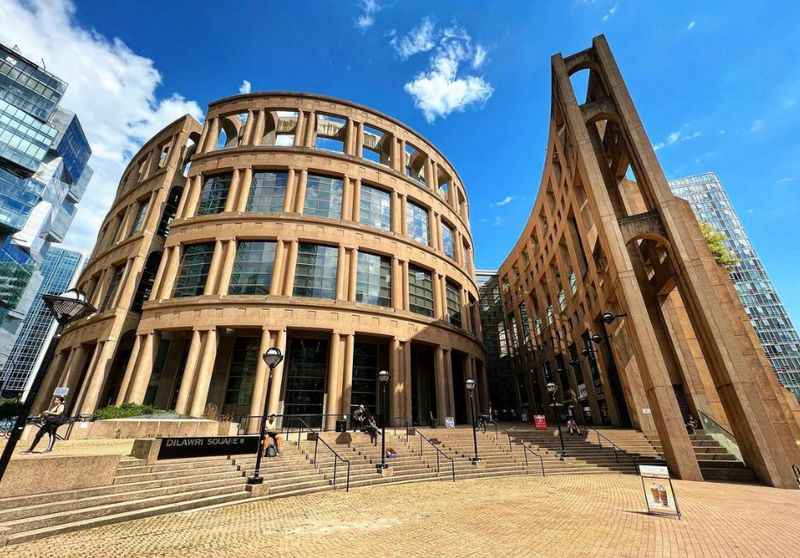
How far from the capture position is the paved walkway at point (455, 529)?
575 centimetres

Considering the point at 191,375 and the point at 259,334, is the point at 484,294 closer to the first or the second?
the point at 259,334

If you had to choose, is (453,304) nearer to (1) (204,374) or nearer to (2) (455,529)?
(1) (204,374)

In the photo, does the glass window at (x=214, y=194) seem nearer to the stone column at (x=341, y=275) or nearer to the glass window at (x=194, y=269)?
the glass window at (x=194, y=269)

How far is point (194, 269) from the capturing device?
2345cm

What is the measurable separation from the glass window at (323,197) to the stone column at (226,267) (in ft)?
18.6

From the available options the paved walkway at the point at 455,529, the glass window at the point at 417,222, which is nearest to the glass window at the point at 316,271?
the glass window at the point at 417,222

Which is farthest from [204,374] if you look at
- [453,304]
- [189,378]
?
[453,304]

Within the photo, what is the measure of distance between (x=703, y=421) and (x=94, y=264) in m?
46.3

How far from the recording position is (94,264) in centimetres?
2945

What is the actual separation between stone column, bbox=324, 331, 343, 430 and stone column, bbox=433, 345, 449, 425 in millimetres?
7450

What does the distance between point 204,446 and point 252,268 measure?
13586 mm

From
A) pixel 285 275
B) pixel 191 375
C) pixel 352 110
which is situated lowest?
pixel 191 375

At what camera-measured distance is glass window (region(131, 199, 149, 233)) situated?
2774 cm

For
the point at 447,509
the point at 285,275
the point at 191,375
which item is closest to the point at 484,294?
the point at 285,275
